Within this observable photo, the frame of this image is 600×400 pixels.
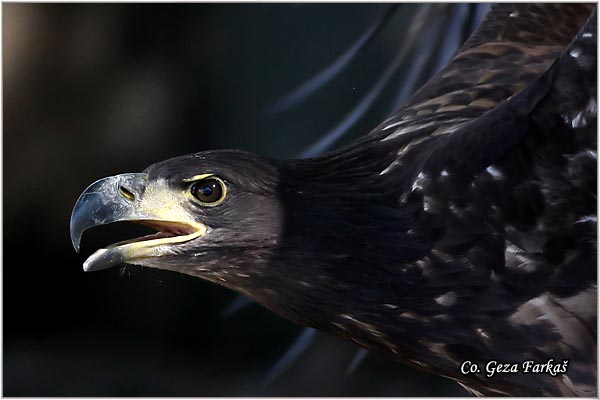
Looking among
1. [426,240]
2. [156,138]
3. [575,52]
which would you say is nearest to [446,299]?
[426,240]

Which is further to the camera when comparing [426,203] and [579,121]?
[426,203]

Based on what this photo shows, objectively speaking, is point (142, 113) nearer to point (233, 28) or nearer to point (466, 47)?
point (233, 28)

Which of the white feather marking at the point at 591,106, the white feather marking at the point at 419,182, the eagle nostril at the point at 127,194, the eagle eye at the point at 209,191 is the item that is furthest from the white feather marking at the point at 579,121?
the eagle nostril at the point at 127,194

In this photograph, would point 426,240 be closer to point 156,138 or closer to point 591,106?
point 591,106

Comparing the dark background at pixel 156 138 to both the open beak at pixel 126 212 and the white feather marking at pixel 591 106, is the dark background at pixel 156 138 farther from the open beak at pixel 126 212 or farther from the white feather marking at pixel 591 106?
the white feather marking at pixel 591 106

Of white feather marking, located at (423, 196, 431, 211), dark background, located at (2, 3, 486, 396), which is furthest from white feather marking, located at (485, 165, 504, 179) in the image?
dark background, located at (2, 3, 486, 396)

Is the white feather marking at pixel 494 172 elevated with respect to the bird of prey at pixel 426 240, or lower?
elevated
